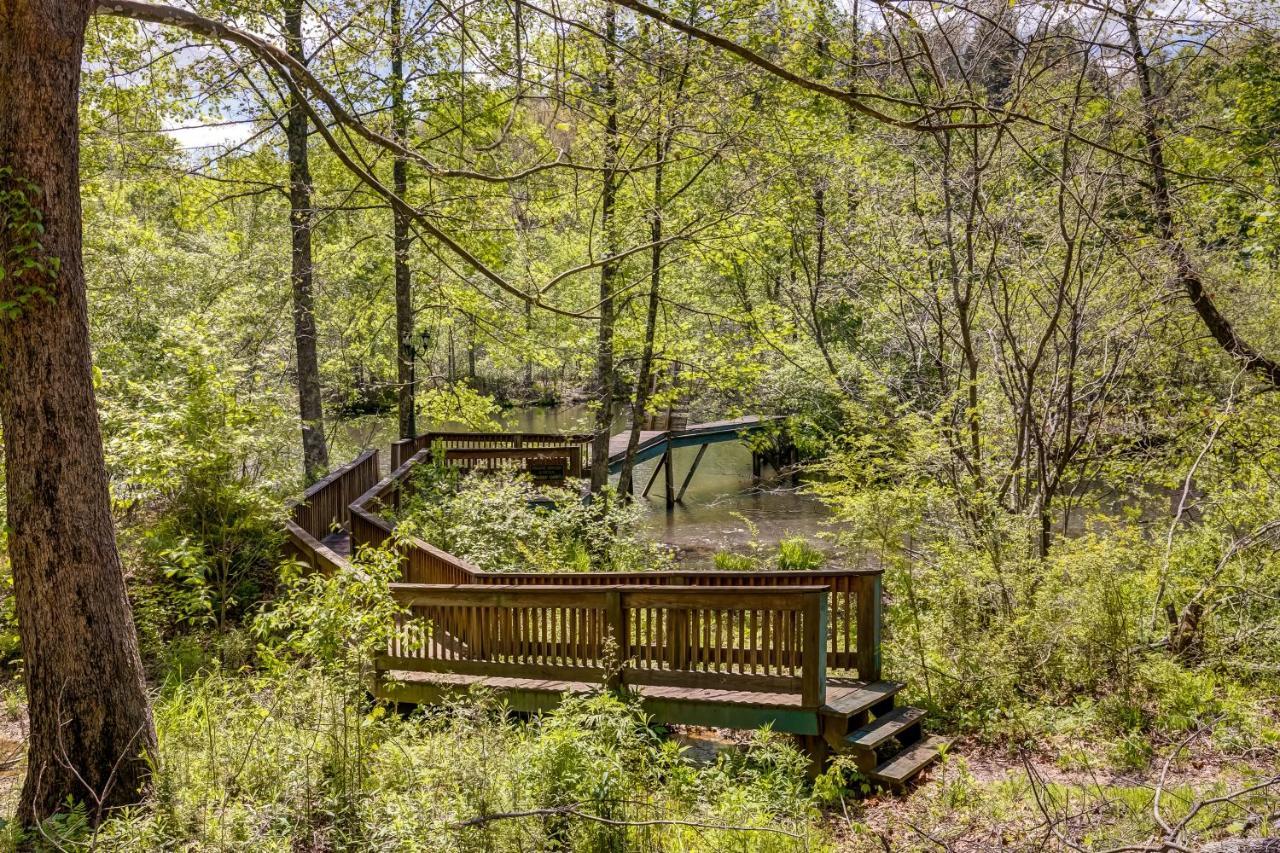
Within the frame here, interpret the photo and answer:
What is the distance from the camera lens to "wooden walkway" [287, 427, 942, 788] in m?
6.10

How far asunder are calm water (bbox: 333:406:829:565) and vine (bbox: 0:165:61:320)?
381 inches

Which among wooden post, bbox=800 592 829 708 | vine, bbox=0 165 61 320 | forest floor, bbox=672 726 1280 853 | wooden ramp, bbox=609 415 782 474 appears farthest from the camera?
wooden ramp, bbox=609 415 782 474

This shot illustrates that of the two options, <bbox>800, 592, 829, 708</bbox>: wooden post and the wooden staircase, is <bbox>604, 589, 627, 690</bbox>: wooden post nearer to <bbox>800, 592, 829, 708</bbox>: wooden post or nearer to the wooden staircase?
<bbox>800, 592, 829, 708</bbox>: wooden post

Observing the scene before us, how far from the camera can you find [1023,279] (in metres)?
8.77

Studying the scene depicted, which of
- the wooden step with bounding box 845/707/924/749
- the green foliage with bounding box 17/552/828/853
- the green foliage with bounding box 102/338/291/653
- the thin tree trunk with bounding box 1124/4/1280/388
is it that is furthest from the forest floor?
the green foliage with bounding box 102/338/291/653

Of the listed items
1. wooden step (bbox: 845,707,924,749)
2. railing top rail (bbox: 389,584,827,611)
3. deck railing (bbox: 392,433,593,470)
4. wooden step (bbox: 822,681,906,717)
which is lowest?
wooden step (bbox: 845,707,924,749)

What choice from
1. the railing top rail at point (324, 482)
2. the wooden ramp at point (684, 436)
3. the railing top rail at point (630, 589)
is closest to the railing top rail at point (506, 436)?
the railing top rail at point (324, 482)

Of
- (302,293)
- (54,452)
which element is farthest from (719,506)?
(54,452)

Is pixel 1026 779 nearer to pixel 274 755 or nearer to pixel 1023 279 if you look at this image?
pixel 274 755

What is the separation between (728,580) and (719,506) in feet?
43.9

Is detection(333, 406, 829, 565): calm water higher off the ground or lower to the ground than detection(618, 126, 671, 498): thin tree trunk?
lower

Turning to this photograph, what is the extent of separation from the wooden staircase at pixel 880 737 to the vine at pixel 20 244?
5634 mm

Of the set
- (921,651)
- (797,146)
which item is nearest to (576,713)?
(921,651)

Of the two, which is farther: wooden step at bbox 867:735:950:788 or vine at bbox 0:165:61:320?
wooden step at bbox 867:735:950:788
